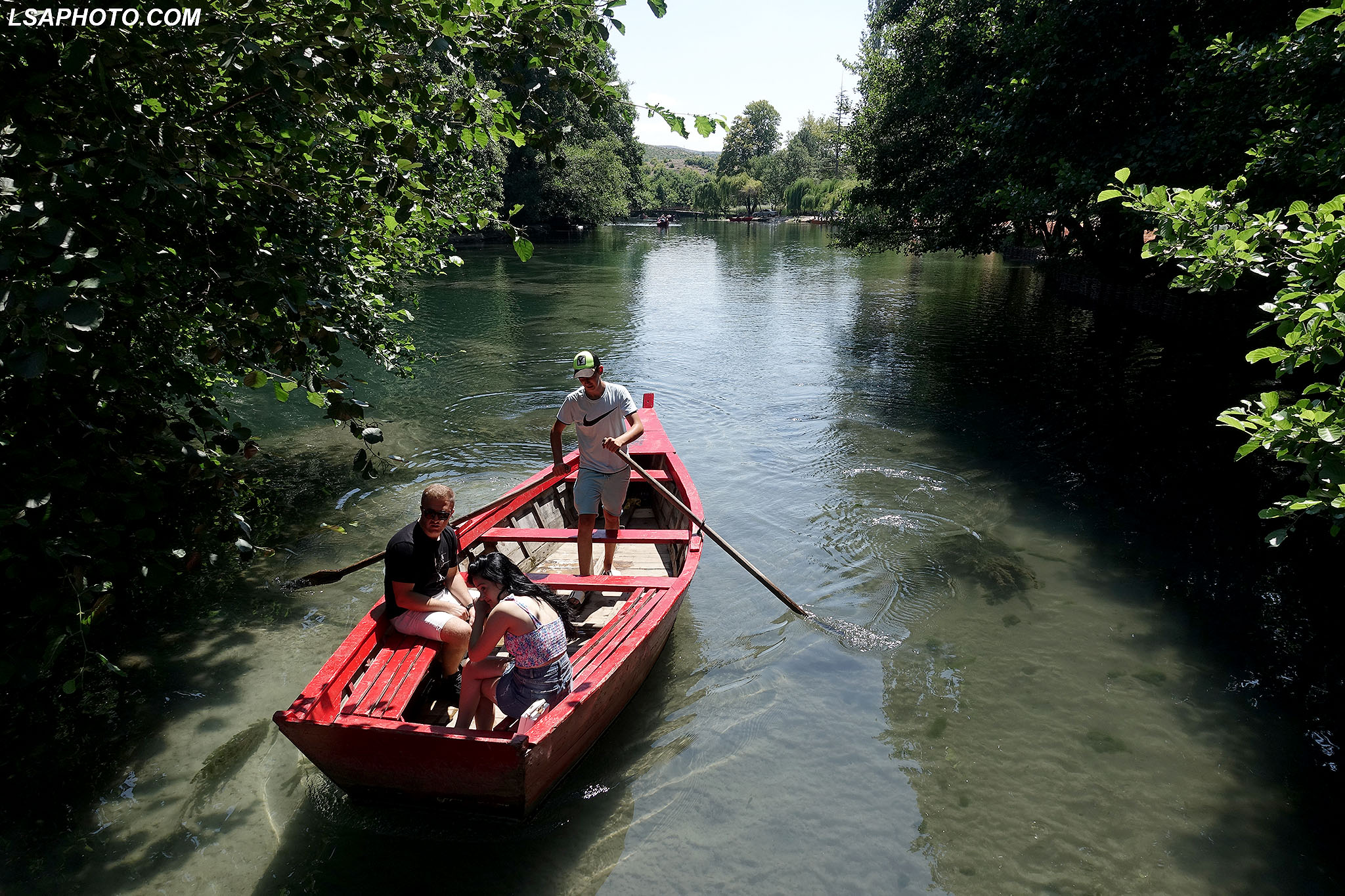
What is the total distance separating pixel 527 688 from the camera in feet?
15.8

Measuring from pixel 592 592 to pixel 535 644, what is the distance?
242cm

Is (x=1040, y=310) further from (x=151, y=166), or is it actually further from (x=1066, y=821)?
(x=151, y=166)

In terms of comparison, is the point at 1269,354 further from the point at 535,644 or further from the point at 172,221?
the point at 172,221

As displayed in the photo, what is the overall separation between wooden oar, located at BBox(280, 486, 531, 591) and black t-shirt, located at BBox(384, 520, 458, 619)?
0.11 meters

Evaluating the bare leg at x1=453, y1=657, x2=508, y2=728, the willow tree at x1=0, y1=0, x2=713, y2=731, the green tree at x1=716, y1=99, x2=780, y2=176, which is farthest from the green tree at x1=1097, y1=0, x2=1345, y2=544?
the green tree at x1=716, y1=99, x2=780, y2=176

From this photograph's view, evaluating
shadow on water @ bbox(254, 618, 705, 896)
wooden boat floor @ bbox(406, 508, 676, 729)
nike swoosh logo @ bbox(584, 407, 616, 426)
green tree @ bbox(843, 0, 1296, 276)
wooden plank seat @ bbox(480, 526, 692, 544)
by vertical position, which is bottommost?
shadow on water @ bbox(254, 618, 705, 896)

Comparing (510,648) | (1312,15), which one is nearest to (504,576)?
(510,648)

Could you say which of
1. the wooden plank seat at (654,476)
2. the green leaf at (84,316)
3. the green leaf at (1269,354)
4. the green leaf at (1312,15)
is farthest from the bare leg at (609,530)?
the green leaf at (1312,15)

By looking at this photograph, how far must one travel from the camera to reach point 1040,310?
25.6 meters

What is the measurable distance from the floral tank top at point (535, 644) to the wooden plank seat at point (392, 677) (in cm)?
79

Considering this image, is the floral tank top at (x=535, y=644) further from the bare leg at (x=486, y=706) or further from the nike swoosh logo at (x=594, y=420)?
the nike swoosh logo at (x=594, y=420)

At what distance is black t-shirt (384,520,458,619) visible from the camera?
5297 millimetres

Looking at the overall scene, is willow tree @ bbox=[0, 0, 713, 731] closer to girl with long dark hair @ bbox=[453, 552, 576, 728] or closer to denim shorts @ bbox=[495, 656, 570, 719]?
girl with long dark hair @ bbox=[453, 552, 576, 728]

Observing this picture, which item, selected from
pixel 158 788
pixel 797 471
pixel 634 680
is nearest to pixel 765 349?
pixel 797 471
